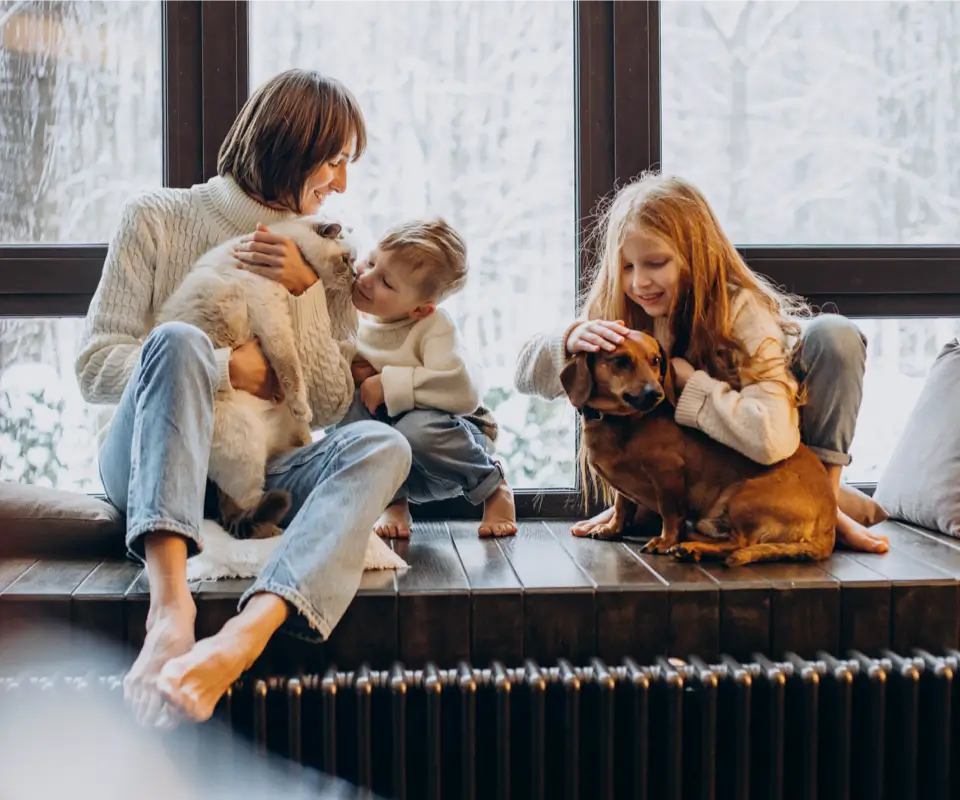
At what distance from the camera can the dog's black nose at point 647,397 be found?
71.5 inches

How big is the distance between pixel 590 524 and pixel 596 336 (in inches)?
19.0

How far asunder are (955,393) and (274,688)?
1.51 metres

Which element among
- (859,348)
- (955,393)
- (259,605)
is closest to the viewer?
(259,605)

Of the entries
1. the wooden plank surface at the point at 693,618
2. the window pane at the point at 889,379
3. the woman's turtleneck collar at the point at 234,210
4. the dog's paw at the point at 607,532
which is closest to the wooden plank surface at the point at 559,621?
the wooden plank surface at the point at 693,618

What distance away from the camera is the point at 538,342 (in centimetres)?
206

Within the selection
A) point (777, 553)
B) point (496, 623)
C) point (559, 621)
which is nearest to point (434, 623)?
point (496, 623)

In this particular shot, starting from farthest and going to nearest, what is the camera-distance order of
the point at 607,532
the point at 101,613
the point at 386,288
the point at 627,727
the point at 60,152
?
the point at 60,152
the point at 607,532
the point at 386,288
the point at 627,727
the point at 101,613

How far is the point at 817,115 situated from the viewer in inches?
95.8

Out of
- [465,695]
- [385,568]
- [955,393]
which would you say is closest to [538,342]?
[385,568]

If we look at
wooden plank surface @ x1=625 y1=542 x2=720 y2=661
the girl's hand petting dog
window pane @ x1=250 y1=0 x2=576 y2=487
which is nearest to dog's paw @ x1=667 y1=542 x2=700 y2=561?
wooden plank surface @ x1=625 y1=542 x2=720 y2=661

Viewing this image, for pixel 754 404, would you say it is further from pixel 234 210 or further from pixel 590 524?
pixel 234 210

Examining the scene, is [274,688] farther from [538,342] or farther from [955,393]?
[955,393]

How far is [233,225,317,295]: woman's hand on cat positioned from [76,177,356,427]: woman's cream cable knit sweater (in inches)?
1.4

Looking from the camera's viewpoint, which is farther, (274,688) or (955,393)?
(955,393)
